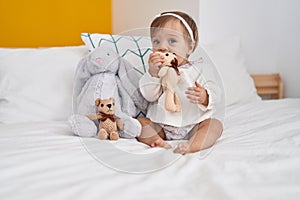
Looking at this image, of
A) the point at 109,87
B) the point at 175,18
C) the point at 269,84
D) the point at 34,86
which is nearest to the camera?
the point at 175,18

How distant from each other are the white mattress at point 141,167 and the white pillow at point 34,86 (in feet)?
0.38

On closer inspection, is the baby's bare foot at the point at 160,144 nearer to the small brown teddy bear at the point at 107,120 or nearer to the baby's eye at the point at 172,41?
the small brown teddy bear at the point at 107,120

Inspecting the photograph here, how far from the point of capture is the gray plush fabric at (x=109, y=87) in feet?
3.94

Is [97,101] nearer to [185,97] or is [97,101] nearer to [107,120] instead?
[107,120]

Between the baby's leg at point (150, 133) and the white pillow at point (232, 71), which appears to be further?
the white pillow at point (232, 71)

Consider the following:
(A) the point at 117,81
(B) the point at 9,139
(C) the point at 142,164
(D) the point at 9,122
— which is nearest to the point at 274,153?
(C) the point at 142,164

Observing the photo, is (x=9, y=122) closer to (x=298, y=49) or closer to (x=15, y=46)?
(x=15, y=46)

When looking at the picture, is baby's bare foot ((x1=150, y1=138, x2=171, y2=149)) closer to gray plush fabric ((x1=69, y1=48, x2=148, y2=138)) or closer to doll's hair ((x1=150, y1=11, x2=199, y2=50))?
gray plush fabric ((x1=69, y1=48, x2=148, y2=138))

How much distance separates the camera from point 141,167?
2.87 ft

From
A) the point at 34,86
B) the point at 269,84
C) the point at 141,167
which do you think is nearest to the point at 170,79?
the point at 141,167

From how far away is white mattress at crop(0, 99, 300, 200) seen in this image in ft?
2.40

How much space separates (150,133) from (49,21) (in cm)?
87

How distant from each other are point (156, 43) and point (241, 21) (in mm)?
1058

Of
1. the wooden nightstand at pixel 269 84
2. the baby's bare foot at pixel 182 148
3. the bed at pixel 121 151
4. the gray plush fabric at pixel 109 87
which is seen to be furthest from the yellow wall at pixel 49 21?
the baby's bare foot at pixel 182 148
